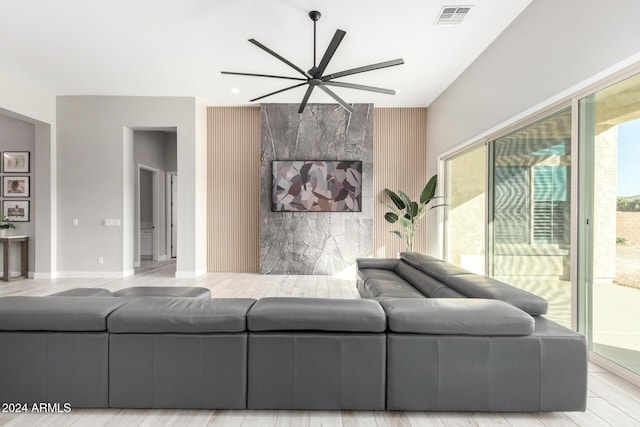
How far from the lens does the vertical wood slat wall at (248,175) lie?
6.41m

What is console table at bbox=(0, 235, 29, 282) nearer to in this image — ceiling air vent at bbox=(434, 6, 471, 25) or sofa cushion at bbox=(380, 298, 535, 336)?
sofa cushion at bbox=(380, 298, 535, 336)

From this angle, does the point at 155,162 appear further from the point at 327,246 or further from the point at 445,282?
the point at 445,282

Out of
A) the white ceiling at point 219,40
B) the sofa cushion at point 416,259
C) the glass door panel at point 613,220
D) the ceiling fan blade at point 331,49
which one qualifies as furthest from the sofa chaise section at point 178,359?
the white ceiling at point 219,40

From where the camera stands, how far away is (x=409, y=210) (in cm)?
572

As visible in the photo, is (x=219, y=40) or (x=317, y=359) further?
(x=219, y=40)

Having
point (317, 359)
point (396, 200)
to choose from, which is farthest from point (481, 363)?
point (396, 200)

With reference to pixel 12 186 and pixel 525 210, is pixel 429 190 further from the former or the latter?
pixel 12 186

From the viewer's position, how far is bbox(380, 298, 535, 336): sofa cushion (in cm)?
174

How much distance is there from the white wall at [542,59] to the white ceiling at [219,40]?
0.26 m

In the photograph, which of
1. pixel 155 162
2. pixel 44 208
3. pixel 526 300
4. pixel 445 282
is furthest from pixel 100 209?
pixel 526 300

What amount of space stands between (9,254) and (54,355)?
5229 millimetres

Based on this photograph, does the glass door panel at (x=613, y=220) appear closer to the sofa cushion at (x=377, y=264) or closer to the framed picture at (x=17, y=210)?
the sofa cushion at (x=377, y=264)

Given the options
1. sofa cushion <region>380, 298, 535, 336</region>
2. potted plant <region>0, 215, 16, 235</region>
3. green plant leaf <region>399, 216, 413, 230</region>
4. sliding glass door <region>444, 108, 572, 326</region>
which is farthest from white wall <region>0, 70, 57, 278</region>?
sliding glass door <region>444, 108, 572, 326</region>

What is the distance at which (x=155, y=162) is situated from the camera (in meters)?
7.78
